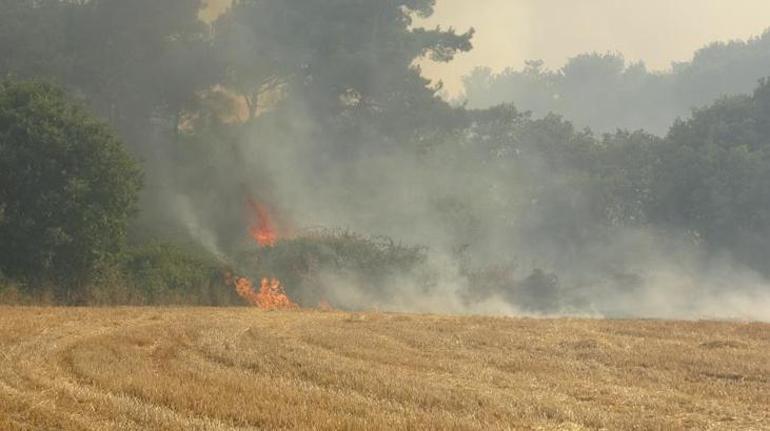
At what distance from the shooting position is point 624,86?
135 metres

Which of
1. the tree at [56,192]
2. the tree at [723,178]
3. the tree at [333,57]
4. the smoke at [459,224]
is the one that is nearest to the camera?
the tree at [56,192]

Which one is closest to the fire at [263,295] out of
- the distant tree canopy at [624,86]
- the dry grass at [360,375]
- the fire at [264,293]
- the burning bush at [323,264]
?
the fire at [264,293]

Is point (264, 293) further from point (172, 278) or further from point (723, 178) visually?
point (723, 178)

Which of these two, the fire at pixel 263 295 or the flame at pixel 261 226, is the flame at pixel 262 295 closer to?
the fire at pixel 263 295

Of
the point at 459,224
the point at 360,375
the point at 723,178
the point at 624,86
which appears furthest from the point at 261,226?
the point at 624,86

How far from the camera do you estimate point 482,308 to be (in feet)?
128

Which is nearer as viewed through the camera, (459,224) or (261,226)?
(261,226)

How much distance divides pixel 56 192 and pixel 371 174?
83.5 feet

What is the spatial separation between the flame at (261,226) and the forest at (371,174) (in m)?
0.16

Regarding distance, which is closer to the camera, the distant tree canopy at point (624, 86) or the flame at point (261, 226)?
the flame at point (261, 226)

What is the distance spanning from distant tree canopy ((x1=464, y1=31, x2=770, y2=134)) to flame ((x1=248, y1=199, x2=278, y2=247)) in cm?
8010

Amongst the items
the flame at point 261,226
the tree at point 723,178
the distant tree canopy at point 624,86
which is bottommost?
the flame at point 261,226

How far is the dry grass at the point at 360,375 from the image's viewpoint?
9.70m

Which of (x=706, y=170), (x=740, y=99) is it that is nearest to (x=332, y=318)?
(x=706, y=170)
